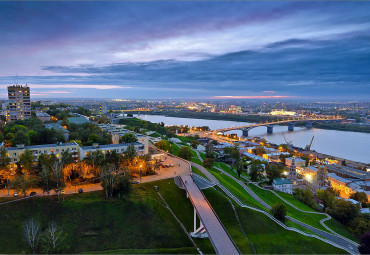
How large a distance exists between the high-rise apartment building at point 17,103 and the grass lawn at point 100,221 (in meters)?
25.1

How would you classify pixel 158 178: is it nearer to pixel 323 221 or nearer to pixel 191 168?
pixel 191 168

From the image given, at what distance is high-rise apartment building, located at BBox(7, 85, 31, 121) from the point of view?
31.6 meters

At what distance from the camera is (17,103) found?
3186 centimetres

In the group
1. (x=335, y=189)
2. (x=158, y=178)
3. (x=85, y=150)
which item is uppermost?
(x=85, y=150)

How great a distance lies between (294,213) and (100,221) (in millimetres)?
11032

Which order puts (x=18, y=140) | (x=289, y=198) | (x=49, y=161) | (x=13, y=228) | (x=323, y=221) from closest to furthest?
(x=13, y=228)
(x=49, y=161)
(x=323, y=221)
(x=18, y=140)
(x=289, y=198)

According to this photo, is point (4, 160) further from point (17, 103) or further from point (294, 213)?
point (17, 103)

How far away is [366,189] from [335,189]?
2159 mm

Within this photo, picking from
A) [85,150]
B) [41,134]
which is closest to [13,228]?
[85,150]

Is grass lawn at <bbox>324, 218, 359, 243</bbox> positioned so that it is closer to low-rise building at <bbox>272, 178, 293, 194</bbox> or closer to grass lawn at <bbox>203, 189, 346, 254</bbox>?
grass lawn at <bbox>203, 189, 346, 254</bbox>

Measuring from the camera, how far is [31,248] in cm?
877

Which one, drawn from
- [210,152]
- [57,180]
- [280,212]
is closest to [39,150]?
[57,180]

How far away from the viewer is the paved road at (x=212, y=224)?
7.70m

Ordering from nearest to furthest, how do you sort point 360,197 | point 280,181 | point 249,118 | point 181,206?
point 181,206
point 360,197
point 280,181
point 249,118
